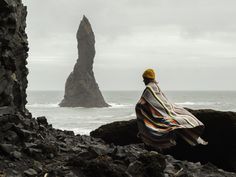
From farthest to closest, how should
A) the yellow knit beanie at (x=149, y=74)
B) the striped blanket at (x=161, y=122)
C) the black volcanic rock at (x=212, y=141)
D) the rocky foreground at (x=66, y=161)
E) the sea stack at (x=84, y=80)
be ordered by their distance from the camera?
the sea stack at (x=84, y=80)
the black volcanic rock at (x=212, y=141)
the yellow knit beanie at (x=149, y=74)
the striped blanket at (x=161, y=122)
the rocky foreground at (x=66, y=161)

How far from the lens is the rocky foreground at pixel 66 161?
9469 mm

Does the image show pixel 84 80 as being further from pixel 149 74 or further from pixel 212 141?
pixel 149 74

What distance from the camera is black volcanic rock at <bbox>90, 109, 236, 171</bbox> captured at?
14648 millimetres

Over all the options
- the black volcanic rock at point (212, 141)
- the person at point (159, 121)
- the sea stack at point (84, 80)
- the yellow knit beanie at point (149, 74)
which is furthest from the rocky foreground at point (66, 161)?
the sea stack at point (84, 80)

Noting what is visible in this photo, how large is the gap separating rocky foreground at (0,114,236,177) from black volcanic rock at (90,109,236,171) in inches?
106

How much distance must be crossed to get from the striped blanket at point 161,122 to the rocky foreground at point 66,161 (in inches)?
30.4

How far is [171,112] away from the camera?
462 inches

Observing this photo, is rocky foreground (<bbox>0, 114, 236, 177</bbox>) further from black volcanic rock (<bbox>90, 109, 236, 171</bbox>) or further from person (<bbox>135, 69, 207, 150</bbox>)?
black volcanic rock (<bbox>90, 109, 236, 171</bbox>)

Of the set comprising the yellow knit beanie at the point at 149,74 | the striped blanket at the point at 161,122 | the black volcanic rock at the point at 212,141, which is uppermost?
the yellow knit beanie at the point at 149,74

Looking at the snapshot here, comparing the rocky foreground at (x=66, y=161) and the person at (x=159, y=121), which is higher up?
the person at (x=159, y=121)

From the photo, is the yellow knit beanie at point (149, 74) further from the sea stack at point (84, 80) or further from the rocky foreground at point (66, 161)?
the sea stack at point (84, 80)

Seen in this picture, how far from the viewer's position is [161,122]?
11477 millimetres

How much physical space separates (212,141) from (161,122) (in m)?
4.29

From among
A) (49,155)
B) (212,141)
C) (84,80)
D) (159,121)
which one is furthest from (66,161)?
(84,80)
